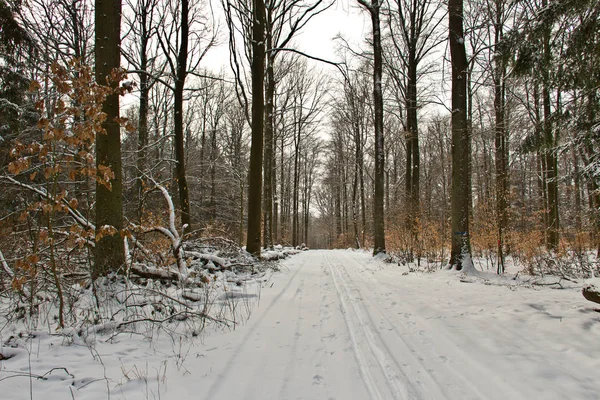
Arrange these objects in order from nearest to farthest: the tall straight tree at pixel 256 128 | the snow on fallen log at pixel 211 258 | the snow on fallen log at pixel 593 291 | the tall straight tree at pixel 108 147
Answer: the snow on fallen log at pixel 593 291
the tall straight tree at pixel 108 147
the snow on fallen log at pixel 211 258
the tall straight tree at pixel 256 128

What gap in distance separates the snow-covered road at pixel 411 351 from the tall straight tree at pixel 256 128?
4.71 metres

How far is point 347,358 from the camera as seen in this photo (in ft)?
9.37

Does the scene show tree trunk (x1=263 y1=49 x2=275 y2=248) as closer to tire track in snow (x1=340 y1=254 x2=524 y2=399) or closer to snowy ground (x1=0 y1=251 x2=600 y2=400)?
snowy ground (x1=0 y1=251 x2=600 y2=400)

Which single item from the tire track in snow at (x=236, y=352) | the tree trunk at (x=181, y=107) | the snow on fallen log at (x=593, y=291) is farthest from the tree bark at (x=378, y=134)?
the snow on fallen log at (x=593, y=291)

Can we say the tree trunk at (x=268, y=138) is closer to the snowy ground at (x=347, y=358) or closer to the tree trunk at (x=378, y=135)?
the tree trunk at (x=378, y=135)

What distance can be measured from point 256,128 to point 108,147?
16.8 feet

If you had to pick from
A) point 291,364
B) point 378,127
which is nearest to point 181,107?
point 378,127

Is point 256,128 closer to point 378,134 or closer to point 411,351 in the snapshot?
point 378,134

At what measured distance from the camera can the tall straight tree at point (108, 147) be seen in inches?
191

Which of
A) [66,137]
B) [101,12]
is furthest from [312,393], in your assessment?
[101,12]

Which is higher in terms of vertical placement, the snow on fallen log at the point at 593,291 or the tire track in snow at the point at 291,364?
the snow on fallen log at the point at 593,291

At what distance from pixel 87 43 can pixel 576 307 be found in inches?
640

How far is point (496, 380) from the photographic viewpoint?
244 centimetres

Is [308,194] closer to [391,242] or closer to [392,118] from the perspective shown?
[392,118]
